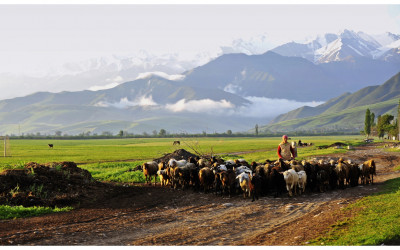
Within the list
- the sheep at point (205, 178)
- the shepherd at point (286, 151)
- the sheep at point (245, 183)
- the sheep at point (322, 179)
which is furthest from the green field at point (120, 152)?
the sheep at point (322, 179)

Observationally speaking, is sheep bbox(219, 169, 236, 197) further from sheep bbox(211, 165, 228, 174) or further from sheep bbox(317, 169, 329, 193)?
sheep bbox(317, 169, 329, 193)

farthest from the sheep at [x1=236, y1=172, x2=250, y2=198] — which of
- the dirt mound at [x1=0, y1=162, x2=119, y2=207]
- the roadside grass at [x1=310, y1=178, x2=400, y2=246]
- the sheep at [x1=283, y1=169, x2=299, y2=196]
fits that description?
the dirt mound at [x1=0, y1=162, x2=119, y2=207]

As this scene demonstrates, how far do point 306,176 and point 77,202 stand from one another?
469 inches

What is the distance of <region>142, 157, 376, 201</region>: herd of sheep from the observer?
68.0ft

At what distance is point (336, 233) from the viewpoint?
12.9 meters

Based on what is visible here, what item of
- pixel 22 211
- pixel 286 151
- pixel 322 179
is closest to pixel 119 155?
pixel 286 151

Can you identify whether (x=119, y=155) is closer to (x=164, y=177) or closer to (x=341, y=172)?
(x=164, y=177)

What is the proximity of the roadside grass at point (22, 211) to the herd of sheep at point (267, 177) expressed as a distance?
7.79 m

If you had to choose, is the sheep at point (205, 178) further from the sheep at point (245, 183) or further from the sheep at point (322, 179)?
the sheep at point (322, 179)

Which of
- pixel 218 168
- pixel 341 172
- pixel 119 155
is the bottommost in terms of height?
pixel 119 155

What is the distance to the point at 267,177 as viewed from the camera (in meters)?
21.3

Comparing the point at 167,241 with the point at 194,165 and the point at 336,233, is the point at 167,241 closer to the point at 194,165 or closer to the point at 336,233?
the point at 336,233

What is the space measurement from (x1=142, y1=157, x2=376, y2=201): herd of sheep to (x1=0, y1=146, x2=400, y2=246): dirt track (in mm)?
757

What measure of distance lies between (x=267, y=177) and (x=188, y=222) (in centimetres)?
712
